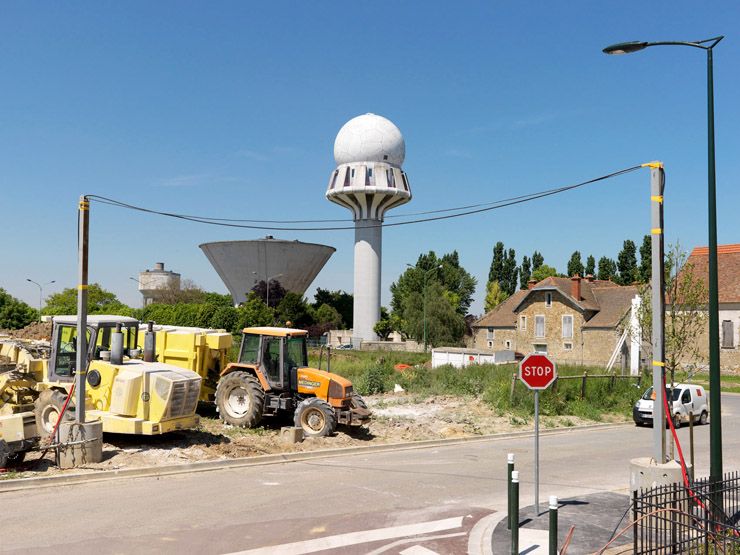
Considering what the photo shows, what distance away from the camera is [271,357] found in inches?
677

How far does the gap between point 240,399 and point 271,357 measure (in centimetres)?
136

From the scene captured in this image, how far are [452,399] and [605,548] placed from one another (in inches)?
668

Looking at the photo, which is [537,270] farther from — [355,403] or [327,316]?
[355,403]

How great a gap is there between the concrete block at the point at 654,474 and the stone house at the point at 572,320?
3989 centimetres

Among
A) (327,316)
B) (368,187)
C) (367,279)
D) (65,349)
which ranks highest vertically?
(368,187)

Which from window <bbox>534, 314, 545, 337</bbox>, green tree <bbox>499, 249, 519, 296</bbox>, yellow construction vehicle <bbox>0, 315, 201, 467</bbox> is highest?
green tree <bbox>499, 249, 519, 296</bbox>

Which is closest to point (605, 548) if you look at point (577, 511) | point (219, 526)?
point (577, 511)

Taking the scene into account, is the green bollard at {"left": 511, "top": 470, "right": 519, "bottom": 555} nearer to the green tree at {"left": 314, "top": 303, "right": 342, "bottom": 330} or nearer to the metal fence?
the metal fence

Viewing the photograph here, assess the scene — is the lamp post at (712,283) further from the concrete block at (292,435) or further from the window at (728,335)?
the window at (728,335)

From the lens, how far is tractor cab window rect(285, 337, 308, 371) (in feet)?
55.7

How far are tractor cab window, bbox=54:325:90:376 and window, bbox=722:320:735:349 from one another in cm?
4406

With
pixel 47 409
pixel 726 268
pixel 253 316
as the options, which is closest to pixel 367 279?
pixel 253 316

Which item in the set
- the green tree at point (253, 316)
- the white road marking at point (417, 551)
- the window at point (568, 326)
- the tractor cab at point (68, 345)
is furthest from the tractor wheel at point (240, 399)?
the window at point (568, 326)

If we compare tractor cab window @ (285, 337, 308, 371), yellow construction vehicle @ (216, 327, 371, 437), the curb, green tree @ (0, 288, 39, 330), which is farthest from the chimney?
green tree @ (0, 288, 39, 330)
